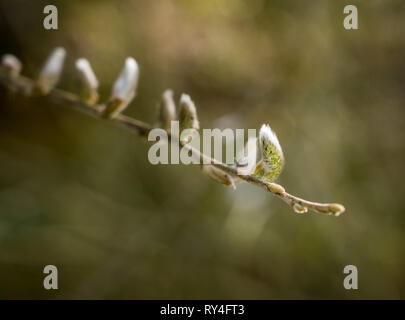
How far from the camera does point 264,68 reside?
3.54 feet

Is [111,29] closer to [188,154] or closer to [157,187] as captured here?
[157,187]

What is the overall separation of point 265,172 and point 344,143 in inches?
28.1

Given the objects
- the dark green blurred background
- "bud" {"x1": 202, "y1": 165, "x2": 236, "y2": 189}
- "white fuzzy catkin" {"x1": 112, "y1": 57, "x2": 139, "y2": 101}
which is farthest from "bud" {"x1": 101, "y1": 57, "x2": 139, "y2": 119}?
the dark green blurred background

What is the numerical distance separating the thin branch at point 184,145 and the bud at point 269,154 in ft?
0.04

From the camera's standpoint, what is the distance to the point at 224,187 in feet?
3.52

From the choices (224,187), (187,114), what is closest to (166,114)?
(187,114)

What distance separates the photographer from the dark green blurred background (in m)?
1.03

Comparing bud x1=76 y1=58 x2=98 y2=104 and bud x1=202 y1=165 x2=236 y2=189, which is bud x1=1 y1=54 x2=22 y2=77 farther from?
bud x1=202 y1=165 x2=236 y2=189

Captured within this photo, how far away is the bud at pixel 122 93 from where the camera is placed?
47cm

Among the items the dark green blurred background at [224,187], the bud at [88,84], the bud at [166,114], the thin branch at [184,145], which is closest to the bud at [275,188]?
the thin branch at [184,145]

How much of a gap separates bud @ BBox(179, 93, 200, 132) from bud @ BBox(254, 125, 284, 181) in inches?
2.8

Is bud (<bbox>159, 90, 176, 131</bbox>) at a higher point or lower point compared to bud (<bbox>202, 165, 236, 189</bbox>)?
higher

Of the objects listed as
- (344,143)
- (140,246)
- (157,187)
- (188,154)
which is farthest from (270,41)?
(188,154)

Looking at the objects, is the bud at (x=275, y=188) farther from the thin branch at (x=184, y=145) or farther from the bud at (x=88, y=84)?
the bud at (x=88, y=84)
